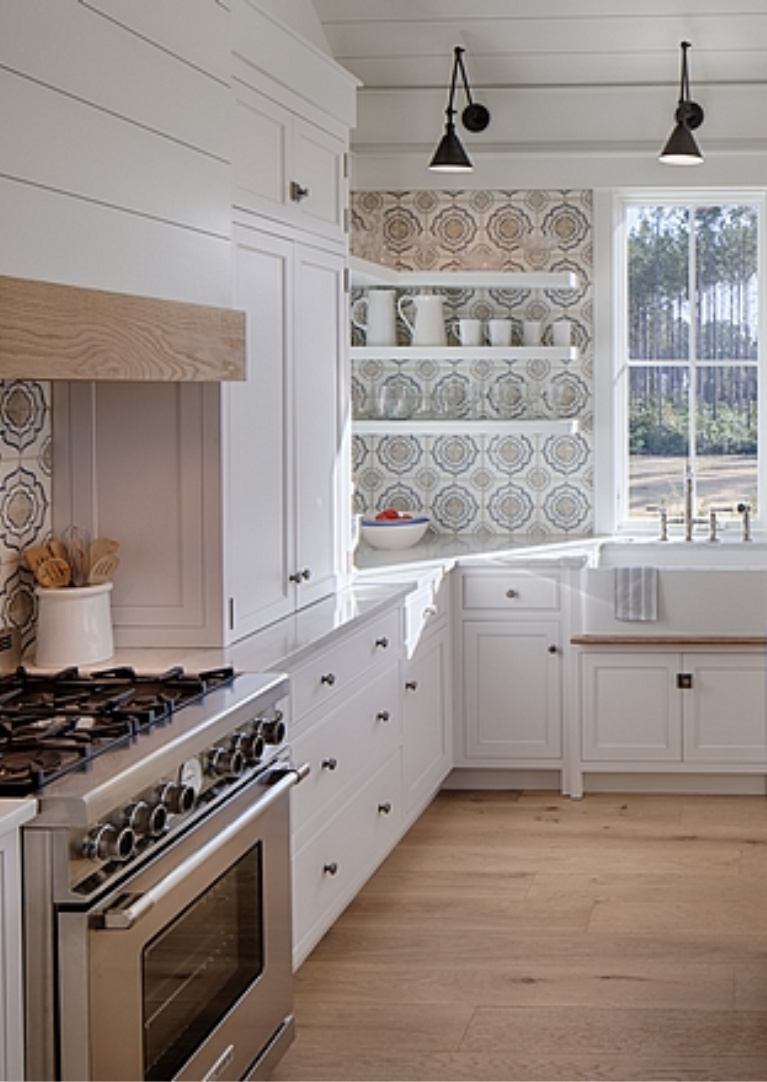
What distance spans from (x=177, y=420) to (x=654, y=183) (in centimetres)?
301

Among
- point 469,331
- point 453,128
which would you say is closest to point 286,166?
point 453,128

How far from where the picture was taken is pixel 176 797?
8.63 feet

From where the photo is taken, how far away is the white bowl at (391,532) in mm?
5809

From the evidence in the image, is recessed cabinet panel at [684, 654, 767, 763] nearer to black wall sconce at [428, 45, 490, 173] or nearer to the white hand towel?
the white hand towel

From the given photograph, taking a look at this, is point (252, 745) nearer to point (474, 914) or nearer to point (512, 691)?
point (474, 914)

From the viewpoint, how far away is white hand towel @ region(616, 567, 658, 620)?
5.53 m

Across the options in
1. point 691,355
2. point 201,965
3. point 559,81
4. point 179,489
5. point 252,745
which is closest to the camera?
point 201,965

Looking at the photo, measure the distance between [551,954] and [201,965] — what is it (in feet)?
5.02

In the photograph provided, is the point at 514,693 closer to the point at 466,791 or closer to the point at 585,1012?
the point at 466,791

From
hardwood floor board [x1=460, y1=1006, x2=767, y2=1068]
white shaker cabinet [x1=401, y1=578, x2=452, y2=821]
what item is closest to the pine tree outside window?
white shaker cabinet [x1=401, y1=578, x2=452, y2=821]

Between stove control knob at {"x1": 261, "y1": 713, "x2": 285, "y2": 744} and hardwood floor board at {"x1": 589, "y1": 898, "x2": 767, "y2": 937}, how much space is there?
1430mm

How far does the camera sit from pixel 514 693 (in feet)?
18.5

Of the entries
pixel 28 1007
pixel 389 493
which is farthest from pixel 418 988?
pixel 389 493

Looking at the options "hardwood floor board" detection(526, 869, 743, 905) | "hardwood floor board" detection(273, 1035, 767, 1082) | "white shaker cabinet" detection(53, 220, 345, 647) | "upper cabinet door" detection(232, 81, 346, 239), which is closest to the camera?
"hardwood floor board" detection(273, 1035, 767, 1082)
